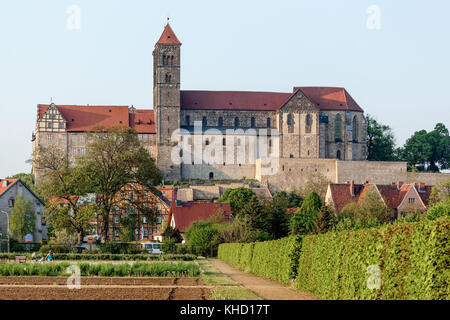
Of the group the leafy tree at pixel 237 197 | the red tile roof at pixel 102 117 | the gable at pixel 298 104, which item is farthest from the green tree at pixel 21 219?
the gable at pixel 298 104

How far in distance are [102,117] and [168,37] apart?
53.4 ft

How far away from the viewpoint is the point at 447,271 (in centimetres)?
1409

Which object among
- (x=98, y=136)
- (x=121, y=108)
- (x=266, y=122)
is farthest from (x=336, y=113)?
(x=98, y=136)

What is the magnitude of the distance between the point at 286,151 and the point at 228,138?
9.25 metres

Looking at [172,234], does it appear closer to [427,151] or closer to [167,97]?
[167,97]

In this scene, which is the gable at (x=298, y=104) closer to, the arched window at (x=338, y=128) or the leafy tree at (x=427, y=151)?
the arched window at (x=338, y=128)

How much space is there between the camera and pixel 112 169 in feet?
193

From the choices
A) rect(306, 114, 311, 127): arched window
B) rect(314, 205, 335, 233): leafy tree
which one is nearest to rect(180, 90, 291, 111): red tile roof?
rect(306, 114, 311, 127): arched window

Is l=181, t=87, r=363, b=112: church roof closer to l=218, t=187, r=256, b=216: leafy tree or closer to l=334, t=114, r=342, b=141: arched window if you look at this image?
l=334, t=114, r=342, b=141: arched window

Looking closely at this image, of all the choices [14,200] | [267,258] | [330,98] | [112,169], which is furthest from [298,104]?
[267,258]

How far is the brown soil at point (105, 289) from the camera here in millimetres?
20992

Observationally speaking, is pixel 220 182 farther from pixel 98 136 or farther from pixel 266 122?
pixel 98 136

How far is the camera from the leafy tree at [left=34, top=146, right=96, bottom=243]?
185 feet
